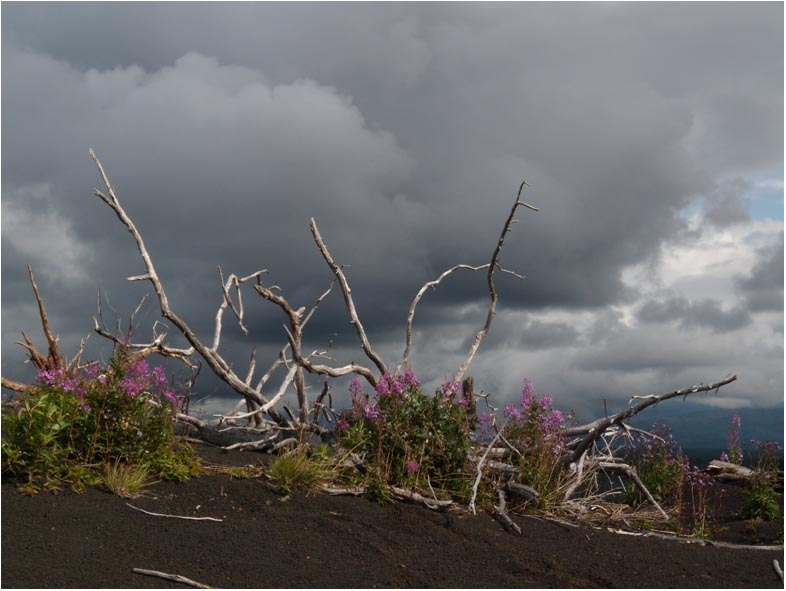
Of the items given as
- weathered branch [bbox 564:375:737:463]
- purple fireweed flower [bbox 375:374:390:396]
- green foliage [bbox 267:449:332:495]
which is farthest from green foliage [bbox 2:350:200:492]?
weathered branch [bbox 564:375:737:463]

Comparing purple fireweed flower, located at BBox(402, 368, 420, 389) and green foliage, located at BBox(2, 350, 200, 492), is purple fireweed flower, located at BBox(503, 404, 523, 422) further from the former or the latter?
green foliage, located at BBox(2, 350, 200, 492)

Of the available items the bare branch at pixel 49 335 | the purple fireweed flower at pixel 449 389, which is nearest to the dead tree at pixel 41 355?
the bare branch at pixel 49 335

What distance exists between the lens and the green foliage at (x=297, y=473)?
7055 mm

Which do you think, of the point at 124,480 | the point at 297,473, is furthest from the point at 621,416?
the point at 124,480

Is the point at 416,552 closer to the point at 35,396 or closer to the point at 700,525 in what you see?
the point at 35,396

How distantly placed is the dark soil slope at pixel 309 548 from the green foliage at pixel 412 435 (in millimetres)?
574

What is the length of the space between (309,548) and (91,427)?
8.37 ft

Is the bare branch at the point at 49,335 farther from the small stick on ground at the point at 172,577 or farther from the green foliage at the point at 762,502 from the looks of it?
the green foliage at the point at 762,502

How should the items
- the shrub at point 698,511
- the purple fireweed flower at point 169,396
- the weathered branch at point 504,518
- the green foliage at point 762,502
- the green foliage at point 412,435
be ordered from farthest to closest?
the green foliage at point 762,502
the shrub at point 698,511
the green foliage at point 412,435
the purple fireweed flower at point 169,396
the weathered branch at point 504,518

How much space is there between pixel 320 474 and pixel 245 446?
2574 mm

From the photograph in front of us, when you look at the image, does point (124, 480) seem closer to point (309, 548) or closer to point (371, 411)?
point (309, 548)

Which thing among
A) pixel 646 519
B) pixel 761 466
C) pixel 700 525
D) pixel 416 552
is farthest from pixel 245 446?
pixel 761 466

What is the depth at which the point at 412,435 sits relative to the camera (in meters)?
7.68

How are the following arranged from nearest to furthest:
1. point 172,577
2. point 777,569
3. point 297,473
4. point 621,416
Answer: point 172,577 → point 777,569 → point 297,473 → point 621,416
